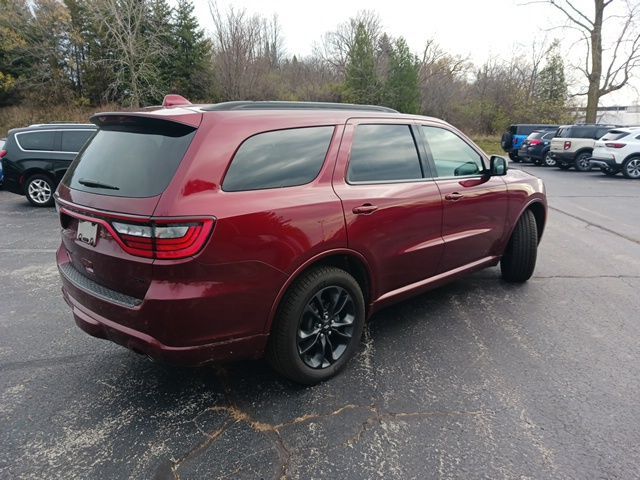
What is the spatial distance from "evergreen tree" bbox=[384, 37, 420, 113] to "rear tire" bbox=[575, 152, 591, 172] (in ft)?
81.0

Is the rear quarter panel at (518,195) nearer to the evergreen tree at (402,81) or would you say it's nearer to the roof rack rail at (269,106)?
the roof rack rail at (269,106)

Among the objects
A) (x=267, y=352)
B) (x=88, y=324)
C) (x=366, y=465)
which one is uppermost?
(x=88, y=324)

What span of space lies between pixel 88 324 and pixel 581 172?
64.6ft

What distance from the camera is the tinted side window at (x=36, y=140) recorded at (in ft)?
31.3

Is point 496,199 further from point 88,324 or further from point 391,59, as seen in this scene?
point 391,59

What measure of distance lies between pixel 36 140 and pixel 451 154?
9388 millimetres

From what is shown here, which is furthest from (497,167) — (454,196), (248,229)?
(248,229)

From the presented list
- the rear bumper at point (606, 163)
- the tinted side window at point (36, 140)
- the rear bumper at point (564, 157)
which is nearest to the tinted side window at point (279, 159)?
the tinted side window at point (36, 140)

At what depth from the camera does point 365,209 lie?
2.90 m

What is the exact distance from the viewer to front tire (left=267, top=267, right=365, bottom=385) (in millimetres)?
2598

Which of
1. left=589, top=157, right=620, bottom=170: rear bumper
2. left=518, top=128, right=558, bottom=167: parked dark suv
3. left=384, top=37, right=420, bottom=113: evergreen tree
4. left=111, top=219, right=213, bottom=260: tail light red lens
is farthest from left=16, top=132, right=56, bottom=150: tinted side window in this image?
left=384, top=37, right=420, bottom=113: evergreen tree

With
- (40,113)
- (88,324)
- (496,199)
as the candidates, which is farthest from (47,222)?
(40,113)

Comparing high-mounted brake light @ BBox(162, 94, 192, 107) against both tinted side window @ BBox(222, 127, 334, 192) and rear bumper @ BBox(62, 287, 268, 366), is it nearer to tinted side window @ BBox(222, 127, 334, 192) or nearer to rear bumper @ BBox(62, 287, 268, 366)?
tinted side window @ BBox(222, 127, 334, 192)

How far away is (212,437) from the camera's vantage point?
240 cm
